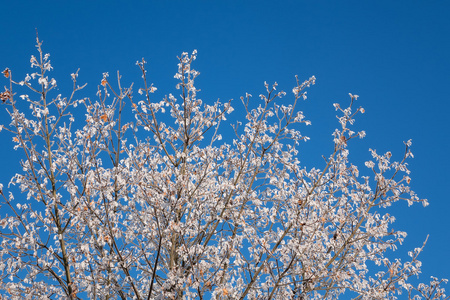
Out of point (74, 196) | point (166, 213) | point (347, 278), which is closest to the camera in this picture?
A: point (166, 213)

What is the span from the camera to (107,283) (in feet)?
22.5

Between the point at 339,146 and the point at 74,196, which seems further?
the point at 339,146

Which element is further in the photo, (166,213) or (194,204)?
(194,204)

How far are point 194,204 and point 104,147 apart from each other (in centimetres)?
182

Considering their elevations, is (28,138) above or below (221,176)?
above

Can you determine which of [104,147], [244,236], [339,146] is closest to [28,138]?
[104,147]

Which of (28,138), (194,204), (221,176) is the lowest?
(194,204)

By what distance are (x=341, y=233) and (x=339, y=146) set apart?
1.59 meters

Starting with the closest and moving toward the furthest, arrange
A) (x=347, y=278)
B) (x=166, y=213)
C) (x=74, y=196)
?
(x=166, y=213)
(x=74, y=196)
(x=347, y=278)

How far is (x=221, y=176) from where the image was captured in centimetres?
784

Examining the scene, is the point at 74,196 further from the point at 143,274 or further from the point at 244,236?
the point at 244,236

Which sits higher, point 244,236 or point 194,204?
point 194,204

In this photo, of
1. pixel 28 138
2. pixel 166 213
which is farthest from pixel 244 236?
pixel 28 138

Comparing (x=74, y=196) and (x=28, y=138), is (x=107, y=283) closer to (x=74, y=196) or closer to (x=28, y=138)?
(x=74, y=196)
